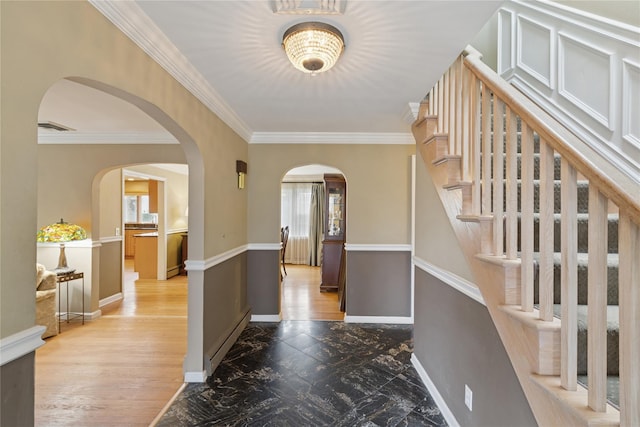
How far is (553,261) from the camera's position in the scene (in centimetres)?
112

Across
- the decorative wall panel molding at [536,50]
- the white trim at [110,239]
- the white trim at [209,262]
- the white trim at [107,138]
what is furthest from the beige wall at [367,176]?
the white trim at [110,239]

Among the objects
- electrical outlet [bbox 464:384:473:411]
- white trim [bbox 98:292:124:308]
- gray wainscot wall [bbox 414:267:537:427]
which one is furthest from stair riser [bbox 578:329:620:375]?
white trim [bbox 98:292:124:308]

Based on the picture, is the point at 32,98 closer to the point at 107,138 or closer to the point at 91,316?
the point at 107,138

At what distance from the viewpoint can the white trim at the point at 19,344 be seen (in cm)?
90

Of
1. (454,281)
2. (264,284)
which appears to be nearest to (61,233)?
(264,284)

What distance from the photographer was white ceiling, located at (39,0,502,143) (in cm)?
143

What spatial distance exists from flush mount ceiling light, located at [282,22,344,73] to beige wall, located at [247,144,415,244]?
206 cm

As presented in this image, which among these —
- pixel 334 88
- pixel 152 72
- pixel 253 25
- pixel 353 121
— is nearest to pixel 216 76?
pixel 152 72

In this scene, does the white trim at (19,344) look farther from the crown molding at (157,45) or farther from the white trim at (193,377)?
the white trim at (193,377)

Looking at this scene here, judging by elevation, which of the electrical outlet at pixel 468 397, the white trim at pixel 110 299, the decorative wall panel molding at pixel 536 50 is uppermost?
the decorative wall panel molding at pixel 536 50

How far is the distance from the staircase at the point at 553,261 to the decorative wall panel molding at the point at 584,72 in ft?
1.21

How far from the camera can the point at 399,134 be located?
361 centimetres

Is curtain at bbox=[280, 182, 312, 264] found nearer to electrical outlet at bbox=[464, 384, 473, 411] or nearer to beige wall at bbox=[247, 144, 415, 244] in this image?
beige wall at bbox=[247, 144, 415, 244]

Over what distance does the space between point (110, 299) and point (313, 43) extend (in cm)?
470
